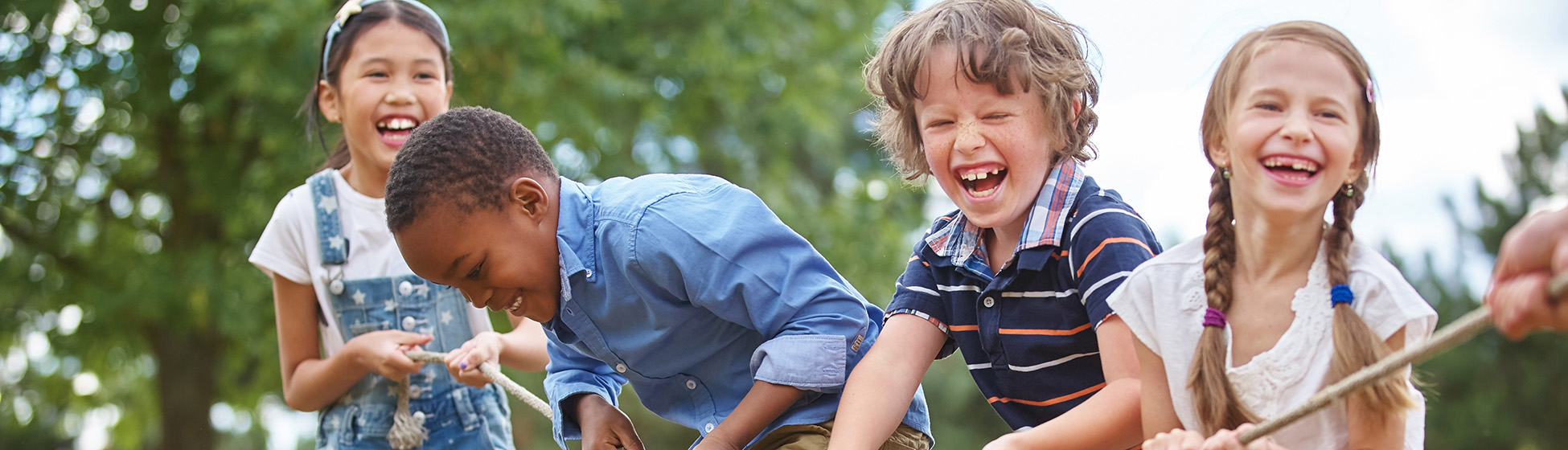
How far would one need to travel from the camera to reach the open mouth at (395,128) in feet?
11.2

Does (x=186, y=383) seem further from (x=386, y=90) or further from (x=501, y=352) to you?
(x=501, y=352)

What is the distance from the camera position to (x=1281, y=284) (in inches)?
76.0

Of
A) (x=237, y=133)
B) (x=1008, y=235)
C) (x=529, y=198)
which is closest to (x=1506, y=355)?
(x=237, y=133)

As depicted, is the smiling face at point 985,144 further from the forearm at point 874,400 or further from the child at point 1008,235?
the forearm at point 874,400

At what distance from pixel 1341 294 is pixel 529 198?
1.48m

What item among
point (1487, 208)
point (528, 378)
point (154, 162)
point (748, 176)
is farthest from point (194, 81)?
point (1487, 208)

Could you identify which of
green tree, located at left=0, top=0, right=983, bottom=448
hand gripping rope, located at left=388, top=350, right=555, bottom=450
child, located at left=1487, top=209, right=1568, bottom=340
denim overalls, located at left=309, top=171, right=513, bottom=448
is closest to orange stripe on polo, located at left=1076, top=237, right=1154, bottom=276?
child, located at left=1487, top=209, right=1568, bottom=340

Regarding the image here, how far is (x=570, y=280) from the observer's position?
2480 millimetres

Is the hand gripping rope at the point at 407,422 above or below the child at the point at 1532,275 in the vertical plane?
below

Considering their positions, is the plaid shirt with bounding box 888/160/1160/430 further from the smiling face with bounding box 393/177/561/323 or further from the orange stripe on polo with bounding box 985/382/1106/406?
the smiling face with bounding box 393/177/561/323

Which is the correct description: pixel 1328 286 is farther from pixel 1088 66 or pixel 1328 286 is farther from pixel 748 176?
pixel 748 176

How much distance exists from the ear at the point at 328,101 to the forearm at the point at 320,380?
0.72 m

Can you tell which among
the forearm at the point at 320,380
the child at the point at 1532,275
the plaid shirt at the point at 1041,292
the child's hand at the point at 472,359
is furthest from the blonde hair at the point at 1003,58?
the forearm at the point at 320,380

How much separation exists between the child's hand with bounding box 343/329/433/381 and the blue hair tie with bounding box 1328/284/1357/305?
220cm
